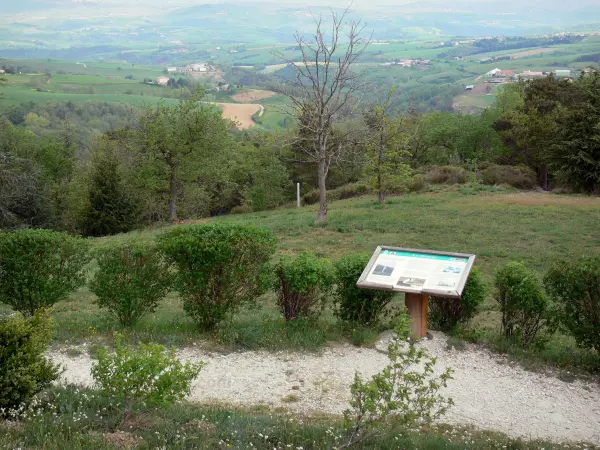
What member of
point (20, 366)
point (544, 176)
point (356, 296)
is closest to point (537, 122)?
point (544, 176)

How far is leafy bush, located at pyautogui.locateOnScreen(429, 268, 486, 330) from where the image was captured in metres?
A: 8.60

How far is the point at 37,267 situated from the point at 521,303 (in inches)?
277

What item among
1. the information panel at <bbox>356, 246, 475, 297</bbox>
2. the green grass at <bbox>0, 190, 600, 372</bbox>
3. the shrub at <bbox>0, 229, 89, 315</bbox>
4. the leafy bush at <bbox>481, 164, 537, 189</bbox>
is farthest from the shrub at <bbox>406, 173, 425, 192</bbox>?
the shrub at <bbox>0, 229, 89, 315</bbox>

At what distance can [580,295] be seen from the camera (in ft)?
25.6

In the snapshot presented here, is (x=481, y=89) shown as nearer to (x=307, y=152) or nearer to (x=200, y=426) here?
(x=307, y=152)

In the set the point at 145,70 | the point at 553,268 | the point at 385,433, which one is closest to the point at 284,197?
the point at 553,268

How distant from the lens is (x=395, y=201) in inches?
969

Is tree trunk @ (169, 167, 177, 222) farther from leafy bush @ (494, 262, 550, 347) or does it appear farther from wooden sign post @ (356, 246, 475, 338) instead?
leafy bush @ (494, 262, 550, 347)

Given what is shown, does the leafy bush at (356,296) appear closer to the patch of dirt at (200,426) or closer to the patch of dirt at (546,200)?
the patch of dirt at (200,426)

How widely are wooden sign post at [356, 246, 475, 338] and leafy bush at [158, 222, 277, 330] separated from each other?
1.53 m

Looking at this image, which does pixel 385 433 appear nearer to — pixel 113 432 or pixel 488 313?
pixel 113 432

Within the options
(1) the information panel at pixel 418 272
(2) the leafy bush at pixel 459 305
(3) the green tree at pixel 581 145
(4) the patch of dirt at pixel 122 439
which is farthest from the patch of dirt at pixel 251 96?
(4) the patch of dirt at pixel 122 439

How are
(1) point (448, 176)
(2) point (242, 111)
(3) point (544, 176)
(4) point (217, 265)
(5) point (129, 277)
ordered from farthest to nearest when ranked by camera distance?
(2) point (242, 111), (3) point (544, 176), (1) point (448, 176), (5) point (129, 277), (4) point (217, 265)

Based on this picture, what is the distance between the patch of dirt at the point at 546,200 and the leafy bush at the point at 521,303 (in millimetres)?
15212
